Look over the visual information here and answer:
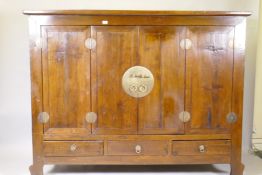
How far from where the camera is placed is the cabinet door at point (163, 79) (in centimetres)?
228

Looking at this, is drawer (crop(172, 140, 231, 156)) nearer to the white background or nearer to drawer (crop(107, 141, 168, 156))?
drawer (crop(107, 141, 168, 156))

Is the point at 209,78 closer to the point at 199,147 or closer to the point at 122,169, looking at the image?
the point at 199,147

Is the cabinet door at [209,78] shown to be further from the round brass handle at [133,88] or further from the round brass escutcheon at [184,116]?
the round brass handle at [133,88]

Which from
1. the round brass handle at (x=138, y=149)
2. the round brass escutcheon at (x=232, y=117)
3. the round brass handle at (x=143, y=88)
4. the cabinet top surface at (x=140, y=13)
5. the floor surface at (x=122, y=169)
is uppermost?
the cabinet top surface at (x=140, y=13)

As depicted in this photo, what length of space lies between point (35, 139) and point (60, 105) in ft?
1.06

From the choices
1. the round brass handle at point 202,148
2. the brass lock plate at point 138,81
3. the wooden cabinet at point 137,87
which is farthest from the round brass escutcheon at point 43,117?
the round brass handle at point 202,148

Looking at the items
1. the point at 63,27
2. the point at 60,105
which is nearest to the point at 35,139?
the point at 60,105

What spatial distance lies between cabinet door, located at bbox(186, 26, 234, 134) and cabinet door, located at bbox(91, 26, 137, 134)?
436 mm

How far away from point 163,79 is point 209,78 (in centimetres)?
35

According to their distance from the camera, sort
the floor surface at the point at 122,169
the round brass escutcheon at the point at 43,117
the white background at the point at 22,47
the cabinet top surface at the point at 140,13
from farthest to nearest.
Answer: the white background at the point at 22,47 → the floor surface at the point at 122,169 → the round brass escutcheon at the point at 43,117 → the cabinet top surface at the point at 140,13

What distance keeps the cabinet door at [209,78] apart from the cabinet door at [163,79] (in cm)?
7

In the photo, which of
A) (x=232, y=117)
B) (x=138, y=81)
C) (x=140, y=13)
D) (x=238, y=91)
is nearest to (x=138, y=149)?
(x=138, y=81)

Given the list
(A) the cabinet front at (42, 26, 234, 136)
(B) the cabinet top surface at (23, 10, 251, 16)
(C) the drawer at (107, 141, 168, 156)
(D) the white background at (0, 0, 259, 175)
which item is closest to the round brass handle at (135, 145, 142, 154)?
(C) the drawer at (107, 141, 168, 156)

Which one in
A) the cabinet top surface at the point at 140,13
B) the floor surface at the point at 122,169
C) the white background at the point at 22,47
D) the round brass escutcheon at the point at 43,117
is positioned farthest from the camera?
the white background at the point at 22,47
